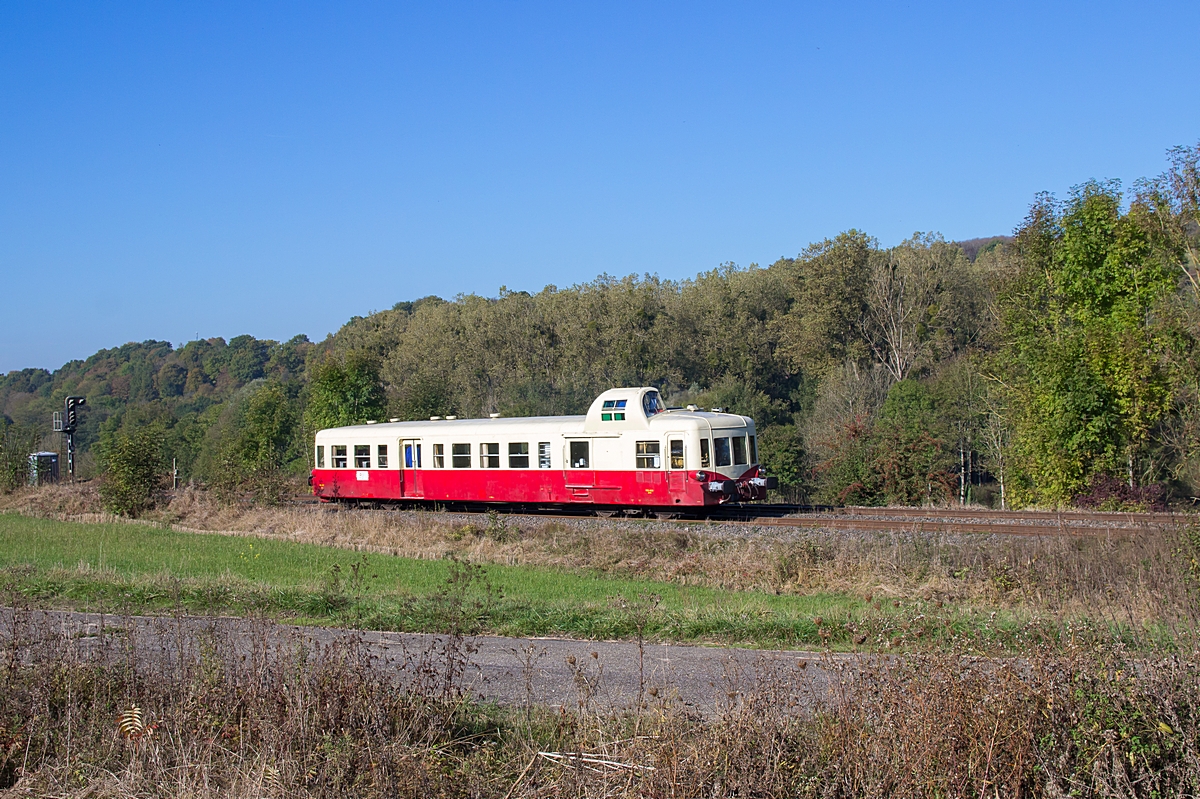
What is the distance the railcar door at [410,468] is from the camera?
87.8 feet

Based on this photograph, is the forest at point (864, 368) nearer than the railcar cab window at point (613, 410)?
No

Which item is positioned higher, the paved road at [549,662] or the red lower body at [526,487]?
the red lower body at [526,487]

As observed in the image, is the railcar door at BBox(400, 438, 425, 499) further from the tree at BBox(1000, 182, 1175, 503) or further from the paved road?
the tree at BBox(1000, 182, 1175, 503)

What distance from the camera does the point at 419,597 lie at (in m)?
12.6

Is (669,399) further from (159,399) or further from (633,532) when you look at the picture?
(159,399)

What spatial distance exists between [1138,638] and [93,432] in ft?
372

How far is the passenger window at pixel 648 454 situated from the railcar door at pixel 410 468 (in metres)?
7.60

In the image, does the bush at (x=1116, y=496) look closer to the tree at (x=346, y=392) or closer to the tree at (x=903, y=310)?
the tree at (x=903, y=310)

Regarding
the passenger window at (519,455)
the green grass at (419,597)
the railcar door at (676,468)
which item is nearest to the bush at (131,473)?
the green grass at (419,597)

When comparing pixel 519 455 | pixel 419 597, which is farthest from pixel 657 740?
pixel 519 455

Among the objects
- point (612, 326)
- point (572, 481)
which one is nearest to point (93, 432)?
point (612, 326)

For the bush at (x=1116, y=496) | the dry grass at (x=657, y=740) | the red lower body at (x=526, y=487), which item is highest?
the red lower body at (x=526, y=487)

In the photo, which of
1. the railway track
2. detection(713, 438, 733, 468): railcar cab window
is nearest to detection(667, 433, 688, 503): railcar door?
the railway track

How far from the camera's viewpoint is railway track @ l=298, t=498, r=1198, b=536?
17.3 m
